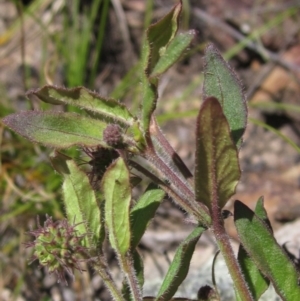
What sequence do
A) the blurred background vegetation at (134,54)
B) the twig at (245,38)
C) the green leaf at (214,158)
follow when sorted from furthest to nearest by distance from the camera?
the twig at (245,38)
the blurred background vegetation at (134,54)
the green leaf at (214,158)

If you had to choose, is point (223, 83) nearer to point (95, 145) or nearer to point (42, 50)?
point (95, 145)

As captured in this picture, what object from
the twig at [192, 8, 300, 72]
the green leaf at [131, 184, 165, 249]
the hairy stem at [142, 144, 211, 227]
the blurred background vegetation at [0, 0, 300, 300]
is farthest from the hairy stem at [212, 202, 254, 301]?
the twig at [192, 8, 300, 72]

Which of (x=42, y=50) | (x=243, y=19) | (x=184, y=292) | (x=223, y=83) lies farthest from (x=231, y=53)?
(x=223, y=83)

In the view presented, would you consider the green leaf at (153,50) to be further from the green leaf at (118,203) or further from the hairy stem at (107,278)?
the hairy stem at (107,278)

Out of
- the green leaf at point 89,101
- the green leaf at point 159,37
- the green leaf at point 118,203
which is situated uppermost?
the green leaf at point 159,37

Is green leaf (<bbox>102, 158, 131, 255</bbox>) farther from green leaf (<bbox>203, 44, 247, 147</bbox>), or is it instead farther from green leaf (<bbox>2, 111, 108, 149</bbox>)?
green leaf (<bbox>203, 44, 247, 147</bbox>)

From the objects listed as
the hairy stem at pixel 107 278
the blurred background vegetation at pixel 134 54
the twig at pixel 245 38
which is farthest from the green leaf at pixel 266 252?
the twig at pixel 245 38

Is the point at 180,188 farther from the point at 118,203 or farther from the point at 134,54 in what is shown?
the point at 134,54
